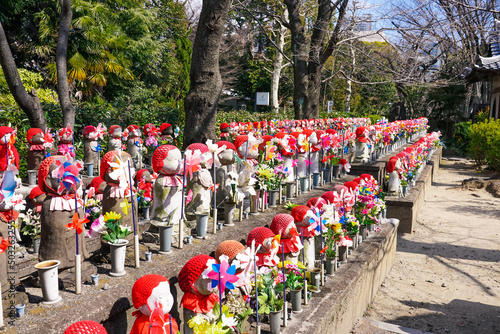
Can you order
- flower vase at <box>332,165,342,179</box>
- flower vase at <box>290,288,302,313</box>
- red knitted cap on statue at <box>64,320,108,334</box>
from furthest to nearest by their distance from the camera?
flower vase at <box>332,165,342,179</box> < flower vase at <box>290,288,302,313</box> < red knitted cap on statue at <box>64,320,108,334</box>

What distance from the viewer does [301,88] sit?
1238 centimetres

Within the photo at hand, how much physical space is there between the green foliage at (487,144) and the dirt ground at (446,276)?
4028 millimetres

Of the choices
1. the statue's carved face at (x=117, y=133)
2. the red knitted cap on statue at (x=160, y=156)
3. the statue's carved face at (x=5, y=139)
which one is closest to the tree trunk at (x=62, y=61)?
the statue's carved face at (x=117, y=133)

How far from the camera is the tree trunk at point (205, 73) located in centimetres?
533

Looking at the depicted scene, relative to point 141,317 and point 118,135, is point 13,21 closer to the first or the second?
point 118,135

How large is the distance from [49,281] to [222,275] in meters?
0.87

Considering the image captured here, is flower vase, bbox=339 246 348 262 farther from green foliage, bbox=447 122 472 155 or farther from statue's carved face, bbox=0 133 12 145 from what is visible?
green foliage, bbox=447 122 472 155

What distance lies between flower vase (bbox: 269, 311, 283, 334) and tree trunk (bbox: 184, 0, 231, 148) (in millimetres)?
3386

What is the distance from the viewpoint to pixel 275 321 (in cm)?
241

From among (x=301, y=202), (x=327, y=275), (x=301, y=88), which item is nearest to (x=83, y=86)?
(x=301, y=88)

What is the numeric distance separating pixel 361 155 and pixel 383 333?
5.32 meters

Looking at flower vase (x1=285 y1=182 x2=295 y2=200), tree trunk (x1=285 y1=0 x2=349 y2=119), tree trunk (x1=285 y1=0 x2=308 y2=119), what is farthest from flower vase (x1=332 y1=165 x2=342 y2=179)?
tree trunk (x1=285 y1=0 x2=308 y2=119)

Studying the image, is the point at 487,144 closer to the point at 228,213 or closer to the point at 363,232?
the point at 363,232

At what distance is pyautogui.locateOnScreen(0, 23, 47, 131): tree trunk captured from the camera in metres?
4.70
